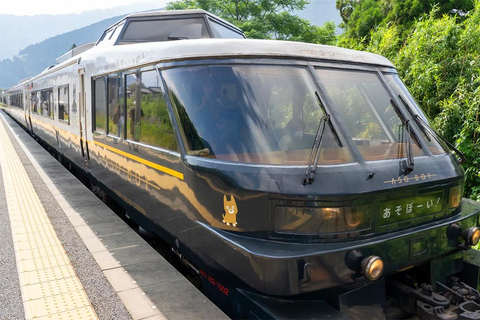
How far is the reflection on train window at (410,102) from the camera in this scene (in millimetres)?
3660

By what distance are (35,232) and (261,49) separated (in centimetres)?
381

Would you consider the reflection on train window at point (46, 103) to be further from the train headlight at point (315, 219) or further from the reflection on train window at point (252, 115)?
the train headlight at point (315, 219)

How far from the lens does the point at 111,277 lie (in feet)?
12.7

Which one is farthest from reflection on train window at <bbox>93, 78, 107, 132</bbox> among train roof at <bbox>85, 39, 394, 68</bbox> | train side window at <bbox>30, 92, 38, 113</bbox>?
train side window at <bbox>30, 92, 38, 113</bbox>

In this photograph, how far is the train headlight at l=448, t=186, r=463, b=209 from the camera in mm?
3425

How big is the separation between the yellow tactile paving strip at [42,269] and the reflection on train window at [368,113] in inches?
101

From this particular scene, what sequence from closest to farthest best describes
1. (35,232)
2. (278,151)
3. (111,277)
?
(278,151), (111,277), (35,232)

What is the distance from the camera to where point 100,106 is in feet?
20.1

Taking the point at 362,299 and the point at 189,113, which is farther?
the point at 189,113

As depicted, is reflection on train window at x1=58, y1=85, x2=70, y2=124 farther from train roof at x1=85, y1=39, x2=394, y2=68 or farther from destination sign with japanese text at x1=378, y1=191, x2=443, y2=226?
destination sign with japanese text at x1=378, y1=191, x2=443, y2=226

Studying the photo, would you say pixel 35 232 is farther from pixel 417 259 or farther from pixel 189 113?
pixel 417 259

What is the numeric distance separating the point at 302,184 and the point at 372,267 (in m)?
0.71

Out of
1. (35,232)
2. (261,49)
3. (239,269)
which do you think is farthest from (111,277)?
(261,49)

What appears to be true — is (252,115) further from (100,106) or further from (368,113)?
(100,106)
